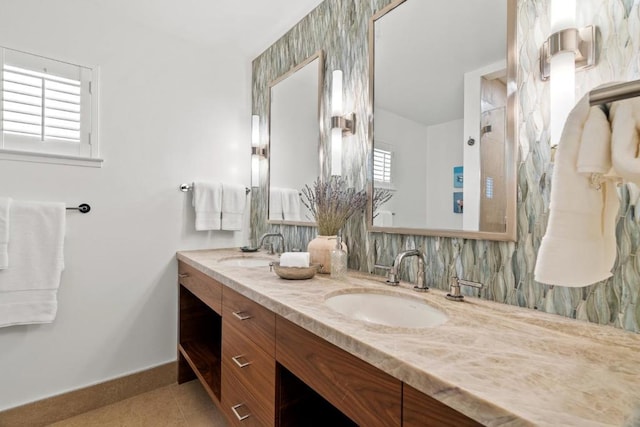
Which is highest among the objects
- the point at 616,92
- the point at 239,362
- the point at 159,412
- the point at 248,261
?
the point at 616,92

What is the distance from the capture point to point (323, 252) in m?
1.44

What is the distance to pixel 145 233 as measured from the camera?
77.8 inches

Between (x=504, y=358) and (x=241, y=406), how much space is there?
1027mm

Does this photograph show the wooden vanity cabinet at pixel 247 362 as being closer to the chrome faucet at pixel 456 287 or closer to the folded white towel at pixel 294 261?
the folded white towel at pixel 294 261

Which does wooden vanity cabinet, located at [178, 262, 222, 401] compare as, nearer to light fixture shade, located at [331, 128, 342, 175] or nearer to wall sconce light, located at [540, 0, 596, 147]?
light fixture shade, located at [331, 128, 342, 175]

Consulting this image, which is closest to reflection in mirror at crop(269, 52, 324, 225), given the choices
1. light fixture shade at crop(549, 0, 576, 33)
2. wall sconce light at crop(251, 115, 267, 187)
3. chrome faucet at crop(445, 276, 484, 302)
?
wall sconce light at crop(251, 115, 267, 187)

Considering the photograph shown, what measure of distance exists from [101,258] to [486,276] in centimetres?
200

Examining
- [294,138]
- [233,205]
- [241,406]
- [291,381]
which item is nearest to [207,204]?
[233,205]

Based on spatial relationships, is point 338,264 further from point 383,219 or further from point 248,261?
point 248,261

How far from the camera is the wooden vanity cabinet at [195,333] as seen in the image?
1767 millimetres

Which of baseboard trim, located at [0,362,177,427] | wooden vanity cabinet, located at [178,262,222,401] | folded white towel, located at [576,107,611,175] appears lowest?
baseboard trim, located at [0,362,177,427]

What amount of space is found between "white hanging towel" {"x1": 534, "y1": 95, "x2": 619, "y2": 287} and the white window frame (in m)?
2.13

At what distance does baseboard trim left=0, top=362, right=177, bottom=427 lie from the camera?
159 centimetres

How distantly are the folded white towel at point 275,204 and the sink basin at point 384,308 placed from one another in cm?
105
